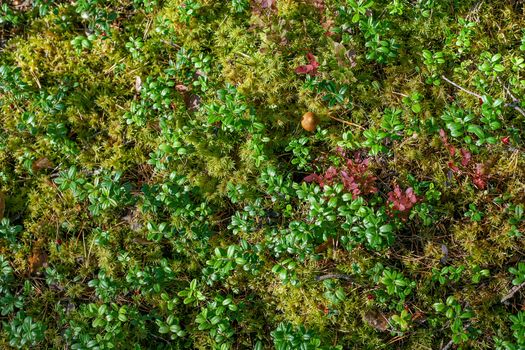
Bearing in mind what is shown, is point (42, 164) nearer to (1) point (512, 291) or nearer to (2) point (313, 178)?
(2) point (313, 178)

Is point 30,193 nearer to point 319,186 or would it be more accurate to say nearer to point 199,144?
point 199,144

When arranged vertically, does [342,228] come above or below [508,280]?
above

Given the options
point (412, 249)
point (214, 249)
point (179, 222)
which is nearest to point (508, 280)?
point (412, 249)

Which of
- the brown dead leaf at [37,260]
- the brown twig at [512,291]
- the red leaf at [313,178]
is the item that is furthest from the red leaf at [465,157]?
the brown dead leaf at [37,260]

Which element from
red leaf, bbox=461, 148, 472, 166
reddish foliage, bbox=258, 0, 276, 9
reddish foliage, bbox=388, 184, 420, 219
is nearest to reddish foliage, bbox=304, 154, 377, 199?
reddish foliage, bbox=388, 184, 420, 219

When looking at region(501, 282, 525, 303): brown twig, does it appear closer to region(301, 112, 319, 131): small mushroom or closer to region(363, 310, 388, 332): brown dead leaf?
region(363, 310, 388, 332): brown dead leaf

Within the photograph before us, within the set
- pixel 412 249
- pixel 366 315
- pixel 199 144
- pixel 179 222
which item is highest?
pixel 199 144
